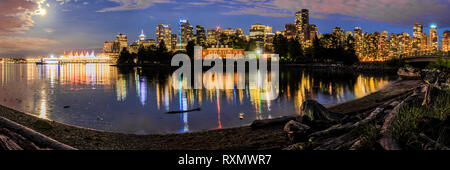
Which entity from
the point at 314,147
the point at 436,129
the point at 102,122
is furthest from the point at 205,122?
the point at 436,129

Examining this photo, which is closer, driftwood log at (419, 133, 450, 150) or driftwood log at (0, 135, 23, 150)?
driftwood log at (419, 133, 450, 150)

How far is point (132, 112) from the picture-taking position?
23547 mm

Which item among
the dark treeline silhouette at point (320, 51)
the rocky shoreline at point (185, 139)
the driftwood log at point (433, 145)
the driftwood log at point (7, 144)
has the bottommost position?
the rocky shoreline at point (185, 139)

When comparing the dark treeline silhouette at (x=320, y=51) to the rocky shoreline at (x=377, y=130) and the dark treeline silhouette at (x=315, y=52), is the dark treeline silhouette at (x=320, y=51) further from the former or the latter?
the rocky shoreline at (x=377, y=130)

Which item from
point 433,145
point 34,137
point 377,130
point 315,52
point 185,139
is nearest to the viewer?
point 433,145

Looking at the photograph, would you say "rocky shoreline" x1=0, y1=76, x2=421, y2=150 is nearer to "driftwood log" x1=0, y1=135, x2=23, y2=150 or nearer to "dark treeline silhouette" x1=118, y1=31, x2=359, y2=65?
"driftwood log" x1=0, y1=135, x2=23, y2=150

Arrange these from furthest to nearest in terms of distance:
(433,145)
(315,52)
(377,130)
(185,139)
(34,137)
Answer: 1. (315,52)
2. (185,139)
3. (377,130)
4. (34,137)
5. (433,145)

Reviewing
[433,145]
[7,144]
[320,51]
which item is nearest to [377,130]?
[433,145]

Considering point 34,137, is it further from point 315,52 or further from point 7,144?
point 315,52

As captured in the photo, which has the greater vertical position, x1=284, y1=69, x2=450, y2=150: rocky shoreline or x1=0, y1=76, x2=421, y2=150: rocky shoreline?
x1=284, y1=69, x2=450, y2=150: rocky shoreline

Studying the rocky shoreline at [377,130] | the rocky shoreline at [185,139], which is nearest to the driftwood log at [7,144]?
the rocky shoreline at [185,139]

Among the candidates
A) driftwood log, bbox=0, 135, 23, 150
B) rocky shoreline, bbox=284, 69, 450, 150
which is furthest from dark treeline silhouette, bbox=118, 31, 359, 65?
driftwood log, bbox=0, 135, 23, 150

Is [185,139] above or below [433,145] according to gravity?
below
